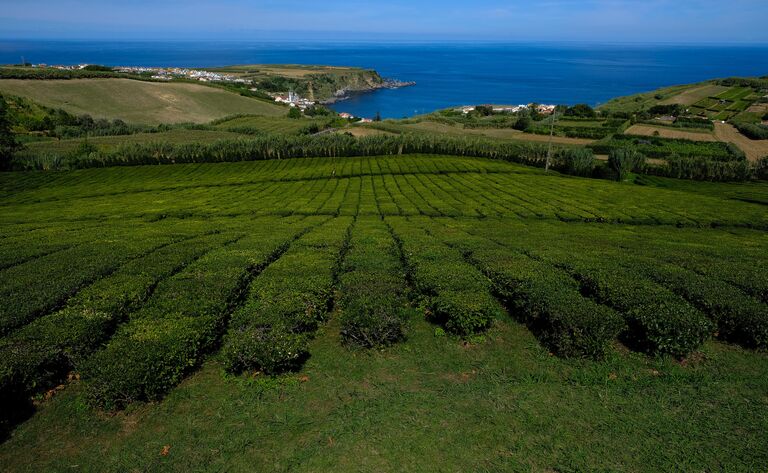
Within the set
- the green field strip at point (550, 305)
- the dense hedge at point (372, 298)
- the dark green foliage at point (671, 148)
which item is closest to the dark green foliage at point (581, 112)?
the dark green foliage at point (671, 148)

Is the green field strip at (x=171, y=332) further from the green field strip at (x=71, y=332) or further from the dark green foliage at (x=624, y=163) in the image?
the dark green foliage at (x=624, y=163)

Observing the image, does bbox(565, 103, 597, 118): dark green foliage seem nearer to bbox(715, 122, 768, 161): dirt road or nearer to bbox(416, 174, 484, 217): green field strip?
bbox(715, 122, 768, 161): dirt road

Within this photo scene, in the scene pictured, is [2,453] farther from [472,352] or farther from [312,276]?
[472,352]

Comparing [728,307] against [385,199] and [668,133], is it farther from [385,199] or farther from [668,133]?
[668,133]

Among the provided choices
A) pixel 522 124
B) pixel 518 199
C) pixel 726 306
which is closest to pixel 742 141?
pixel 522 124

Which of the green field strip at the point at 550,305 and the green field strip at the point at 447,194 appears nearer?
the green field strip at the point at 550,305
